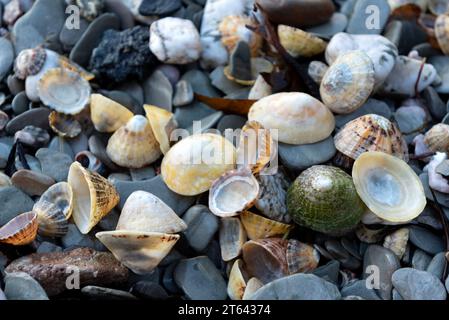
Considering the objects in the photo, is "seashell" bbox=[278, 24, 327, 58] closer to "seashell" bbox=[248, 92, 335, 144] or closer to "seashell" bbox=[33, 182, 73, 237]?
"seashell" bbox=[248, 92, 335, 144]

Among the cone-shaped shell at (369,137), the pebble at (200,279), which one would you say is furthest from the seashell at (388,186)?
the pebble at (200,279)

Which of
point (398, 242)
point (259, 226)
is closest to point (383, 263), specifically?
point (398, 242)

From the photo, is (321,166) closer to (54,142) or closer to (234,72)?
(234,72)

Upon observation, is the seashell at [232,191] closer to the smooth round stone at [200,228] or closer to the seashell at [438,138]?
the smooth round stone at [200,228]

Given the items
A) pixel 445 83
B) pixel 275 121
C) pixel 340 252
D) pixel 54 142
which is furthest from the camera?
pixel 445 83

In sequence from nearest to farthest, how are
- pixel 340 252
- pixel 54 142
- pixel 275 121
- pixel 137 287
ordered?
1. pixel 137 287
2. pixel 340 252
3. pixel 275 121
4. pixel 54 142

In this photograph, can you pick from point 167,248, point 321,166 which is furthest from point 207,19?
point 167,248

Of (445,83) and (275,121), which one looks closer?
(275,121)

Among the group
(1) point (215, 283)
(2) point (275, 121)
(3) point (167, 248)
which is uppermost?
(2) point (275, 121)

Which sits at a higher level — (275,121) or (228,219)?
(275,121)
